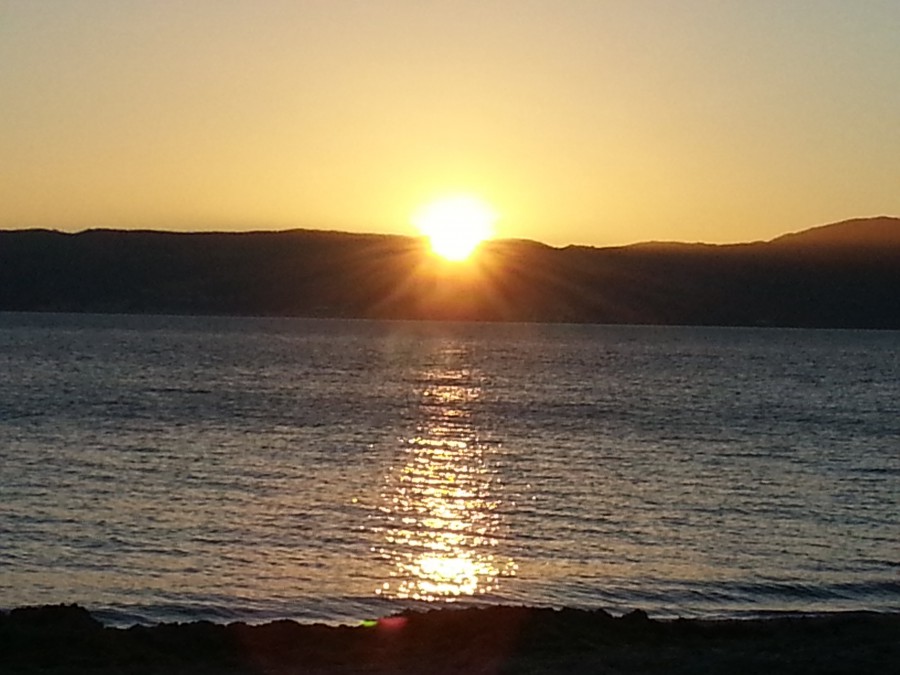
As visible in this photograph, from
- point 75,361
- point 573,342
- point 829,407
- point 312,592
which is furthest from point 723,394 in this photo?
point 573,342

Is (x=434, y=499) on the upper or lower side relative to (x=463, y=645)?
lower

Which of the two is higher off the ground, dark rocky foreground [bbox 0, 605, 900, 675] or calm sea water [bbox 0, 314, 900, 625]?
dark rocky foreground [bbox 0, 605, 900, 675]

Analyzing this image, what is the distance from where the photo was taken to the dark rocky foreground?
14.3m

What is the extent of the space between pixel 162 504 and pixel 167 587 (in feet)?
33.4

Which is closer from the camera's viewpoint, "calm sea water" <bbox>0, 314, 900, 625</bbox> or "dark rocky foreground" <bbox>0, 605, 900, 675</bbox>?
"dark rocky foreground" <bbox>0, 605, 900, 675</bbox>

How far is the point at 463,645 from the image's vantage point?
52.7 feet

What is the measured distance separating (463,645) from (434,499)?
870 inches

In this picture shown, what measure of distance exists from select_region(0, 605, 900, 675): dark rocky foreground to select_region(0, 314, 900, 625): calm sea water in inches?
208

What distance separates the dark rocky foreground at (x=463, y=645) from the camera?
47.0 ft

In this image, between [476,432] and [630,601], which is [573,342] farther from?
[630,601]

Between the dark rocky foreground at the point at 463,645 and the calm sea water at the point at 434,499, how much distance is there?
5.29 metres

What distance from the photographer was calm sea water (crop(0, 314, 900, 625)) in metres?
24.9

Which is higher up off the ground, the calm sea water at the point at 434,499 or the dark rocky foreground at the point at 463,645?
the dark rocky foreground at the point at 463,645

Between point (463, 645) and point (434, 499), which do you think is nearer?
point (463, 645)
